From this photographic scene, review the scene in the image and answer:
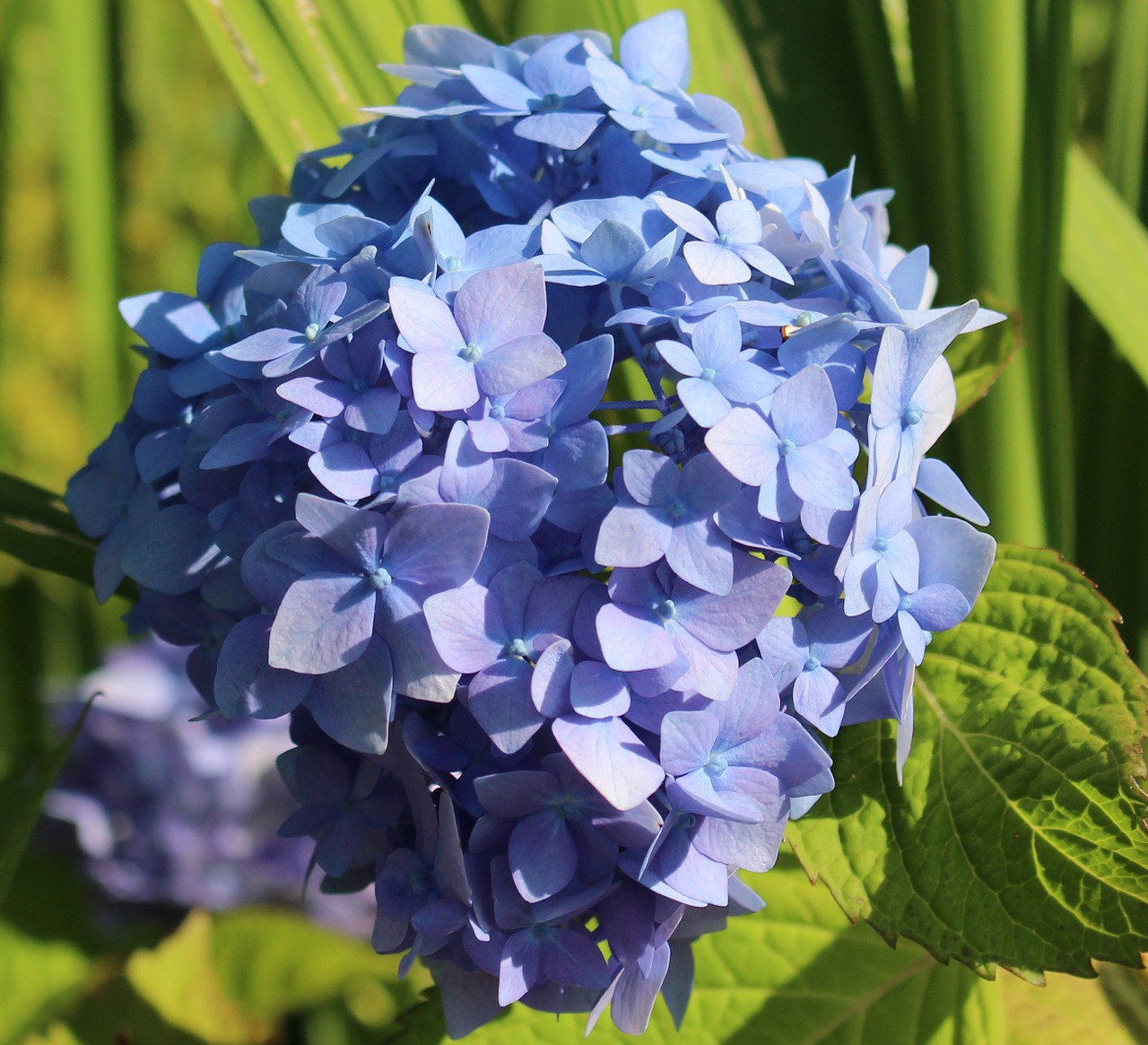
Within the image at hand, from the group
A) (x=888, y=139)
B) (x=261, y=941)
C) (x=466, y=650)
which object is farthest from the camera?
(x=261, y=941)

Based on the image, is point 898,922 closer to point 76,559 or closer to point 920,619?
point 920,619

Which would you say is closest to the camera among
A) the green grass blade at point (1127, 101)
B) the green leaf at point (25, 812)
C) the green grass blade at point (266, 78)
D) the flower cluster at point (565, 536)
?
the flower cluster at point (565, 536)

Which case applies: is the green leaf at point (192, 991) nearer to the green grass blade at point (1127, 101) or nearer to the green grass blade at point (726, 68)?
the green grass blade at point (726, 68)

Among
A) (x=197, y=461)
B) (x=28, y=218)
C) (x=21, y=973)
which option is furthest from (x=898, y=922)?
(x=28, y=218)

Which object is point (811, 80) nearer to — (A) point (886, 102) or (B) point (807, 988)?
(A) point (886, 102)

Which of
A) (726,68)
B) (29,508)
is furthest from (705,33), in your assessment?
(29,508)

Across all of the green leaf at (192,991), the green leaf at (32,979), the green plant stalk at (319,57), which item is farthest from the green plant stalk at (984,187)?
the green leaf at (32,979)

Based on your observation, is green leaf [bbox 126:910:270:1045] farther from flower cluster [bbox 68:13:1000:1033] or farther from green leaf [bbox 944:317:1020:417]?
green leaf [bbox 944:317:1020:417]
